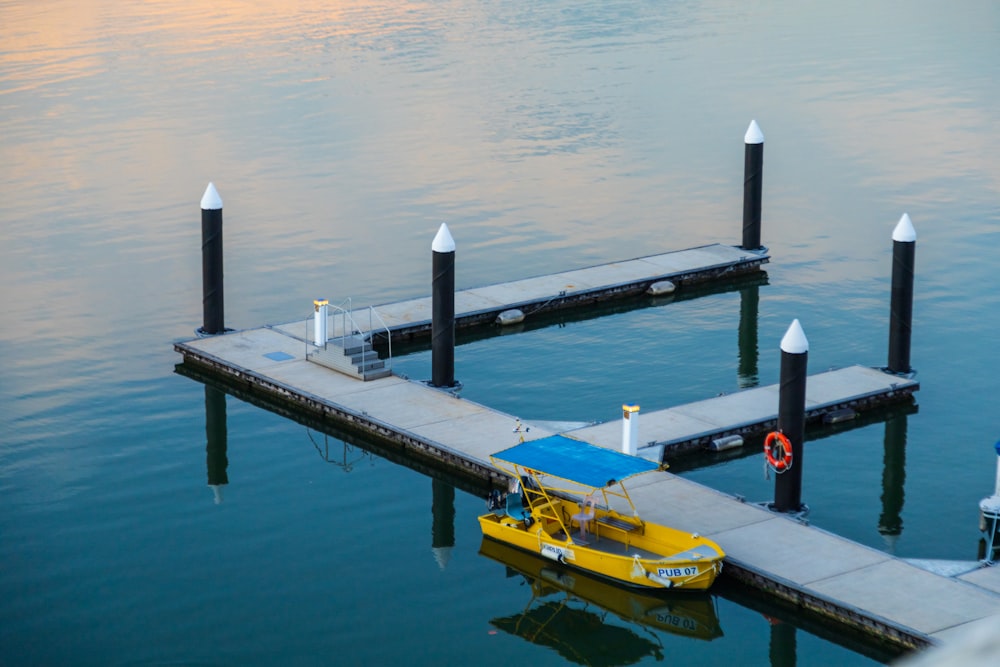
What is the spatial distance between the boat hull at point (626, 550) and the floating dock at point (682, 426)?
864mm

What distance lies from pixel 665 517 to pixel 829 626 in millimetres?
4599

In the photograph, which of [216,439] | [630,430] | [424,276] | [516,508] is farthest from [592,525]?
[424,276]

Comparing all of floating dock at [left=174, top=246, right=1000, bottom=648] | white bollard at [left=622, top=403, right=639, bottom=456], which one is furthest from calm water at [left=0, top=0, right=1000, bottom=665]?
white bollard at [left=622, top=403, right=639, bottom=456]

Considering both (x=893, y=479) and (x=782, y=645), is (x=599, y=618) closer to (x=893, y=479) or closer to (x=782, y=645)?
(x=782, y=645)

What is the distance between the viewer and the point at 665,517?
1085 inches

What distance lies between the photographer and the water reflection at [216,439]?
1271 inches

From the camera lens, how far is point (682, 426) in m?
32.8

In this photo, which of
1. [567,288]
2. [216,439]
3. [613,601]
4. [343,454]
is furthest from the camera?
[567,288]

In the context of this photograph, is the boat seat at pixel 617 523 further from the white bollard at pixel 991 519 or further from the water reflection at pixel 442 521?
the white bollard at pixel 991 519

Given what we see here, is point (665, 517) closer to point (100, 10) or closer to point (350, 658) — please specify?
point (350, 658)

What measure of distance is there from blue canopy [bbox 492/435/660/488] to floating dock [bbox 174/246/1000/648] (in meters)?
1.45

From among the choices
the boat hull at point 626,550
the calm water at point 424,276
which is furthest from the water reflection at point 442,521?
the boat hull at point 626,550

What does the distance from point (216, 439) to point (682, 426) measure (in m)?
11.9

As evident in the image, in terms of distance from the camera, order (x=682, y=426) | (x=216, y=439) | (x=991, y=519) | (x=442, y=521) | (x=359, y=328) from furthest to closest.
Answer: (x=359, y=328) → (x=216, y=439) → (x=682, y=426) → (x=442, y=521) → (x=991, y=519)
